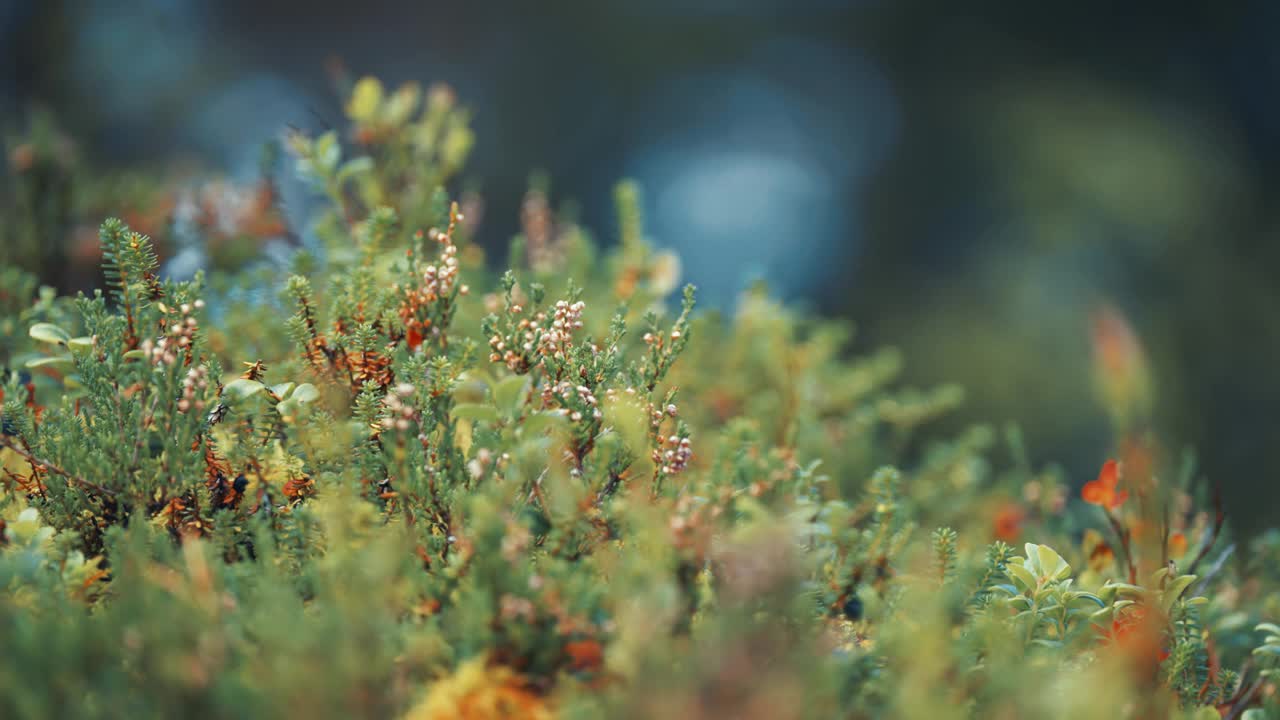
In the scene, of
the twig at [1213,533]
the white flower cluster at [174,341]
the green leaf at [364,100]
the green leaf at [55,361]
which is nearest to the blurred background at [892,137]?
the green leaf at [364,100]

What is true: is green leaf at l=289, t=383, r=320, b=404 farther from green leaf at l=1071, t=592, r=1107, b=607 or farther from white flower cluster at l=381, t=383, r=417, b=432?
green leaf at l=1071, t=592, r=1107, b=607

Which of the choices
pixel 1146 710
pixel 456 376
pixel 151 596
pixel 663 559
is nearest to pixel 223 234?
pixel 456 376

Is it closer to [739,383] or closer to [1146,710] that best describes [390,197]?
[739,383]

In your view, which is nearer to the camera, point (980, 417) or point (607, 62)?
point (980, 417)

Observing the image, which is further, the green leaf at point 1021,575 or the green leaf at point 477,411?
the green leaf at point 1021,575

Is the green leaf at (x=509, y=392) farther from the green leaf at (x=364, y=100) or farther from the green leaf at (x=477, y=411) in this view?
the green leaf at (x=364, y=100)

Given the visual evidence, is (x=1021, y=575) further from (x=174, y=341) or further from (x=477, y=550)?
(x=174, y=341)
